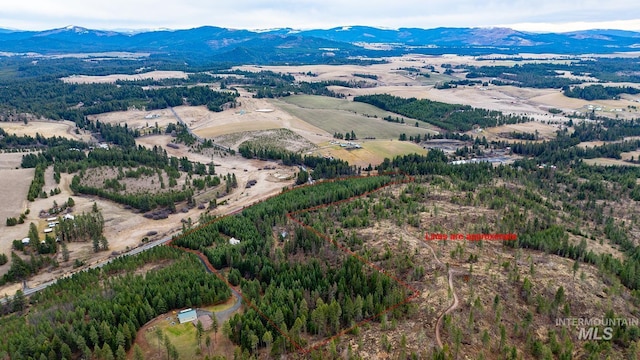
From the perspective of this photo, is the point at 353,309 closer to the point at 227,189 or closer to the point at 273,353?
the point at 273,353

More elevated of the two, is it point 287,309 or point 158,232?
point 287,309

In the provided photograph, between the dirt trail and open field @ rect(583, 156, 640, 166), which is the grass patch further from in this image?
open field @ rect(583, 156, 640, 166)

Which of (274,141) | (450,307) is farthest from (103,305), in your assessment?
(274,141)

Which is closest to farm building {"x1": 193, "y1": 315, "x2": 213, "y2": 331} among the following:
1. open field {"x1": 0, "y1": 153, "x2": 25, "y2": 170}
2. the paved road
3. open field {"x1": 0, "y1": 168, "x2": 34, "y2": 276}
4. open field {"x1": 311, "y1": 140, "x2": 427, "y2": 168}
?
the paved road

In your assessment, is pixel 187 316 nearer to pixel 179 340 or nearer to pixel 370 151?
pixel 179 340

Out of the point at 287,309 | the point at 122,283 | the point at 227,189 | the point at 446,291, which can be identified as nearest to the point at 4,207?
the point at 227,189

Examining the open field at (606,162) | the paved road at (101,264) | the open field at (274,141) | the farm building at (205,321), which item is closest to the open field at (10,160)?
the open field at (274,141)
